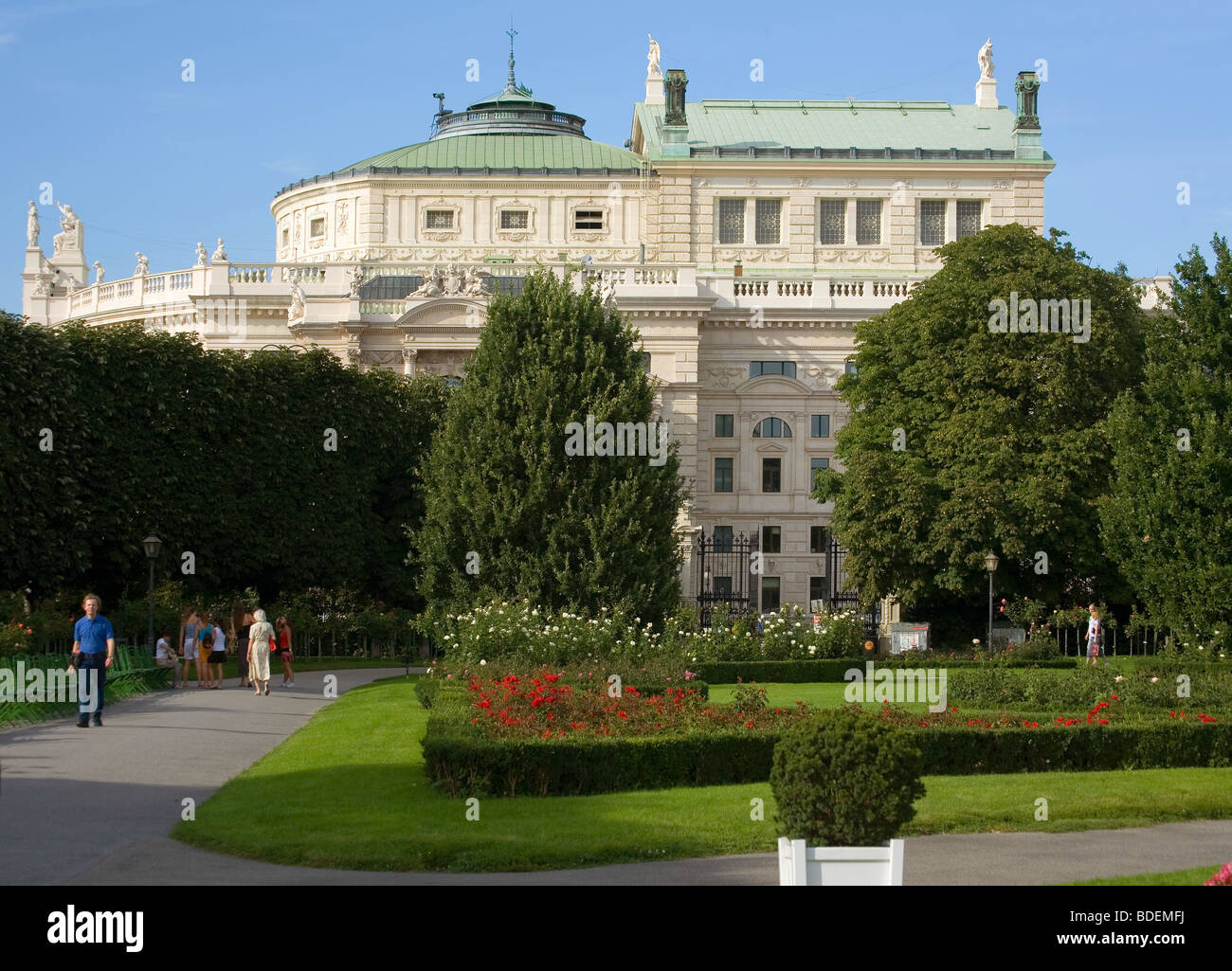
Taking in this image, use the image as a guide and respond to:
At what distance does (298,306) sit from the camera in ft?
214

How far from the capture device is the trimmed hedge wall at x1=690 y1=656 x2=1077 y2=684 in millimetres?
35362

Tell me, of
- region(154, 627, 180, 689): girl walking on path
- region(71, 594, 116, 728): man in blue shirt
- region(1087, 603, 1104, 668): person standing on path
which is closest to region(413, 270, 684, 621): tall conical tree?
region(154, 627, 180, 689): girl walking on path

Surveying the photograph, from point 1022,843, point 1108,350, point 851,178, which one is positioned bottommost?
point 1022,843

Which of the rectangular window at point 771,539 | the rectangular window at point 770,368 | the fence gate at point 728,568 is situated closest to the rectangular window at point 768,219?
the rectangular window at point 770,368

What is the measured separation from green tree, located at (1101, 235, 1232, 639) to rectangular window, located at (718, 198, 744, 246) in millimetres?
31441

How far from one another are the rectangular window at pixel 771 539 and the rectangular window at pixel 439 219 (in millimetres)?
20037

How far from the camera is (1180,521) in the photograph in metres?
39.0

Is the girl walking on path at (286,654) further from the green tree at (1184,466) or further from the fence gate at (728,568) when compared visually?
the fence gate at (728,568)

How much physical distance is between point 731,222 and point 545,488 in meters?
38.7
